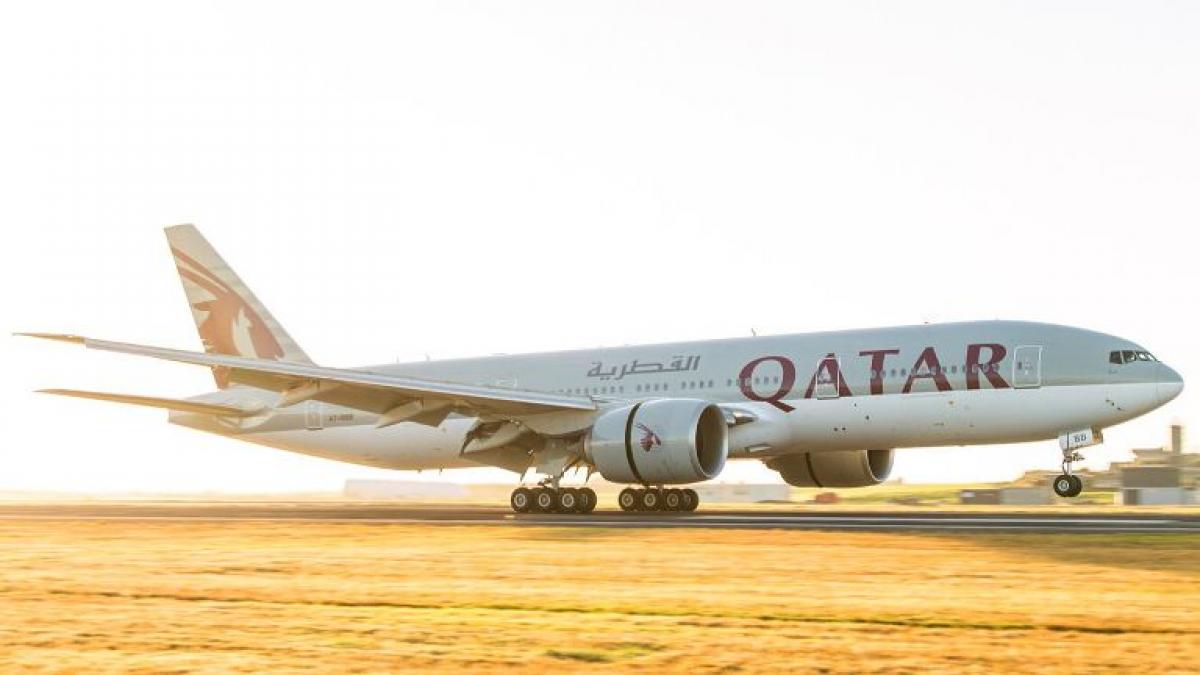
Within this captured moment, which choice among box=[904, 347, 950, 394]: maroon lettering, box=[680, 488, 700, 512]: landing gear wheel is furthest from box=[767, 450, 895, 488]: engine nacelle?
box=[904, 347, 950, 394]: maroon lettering

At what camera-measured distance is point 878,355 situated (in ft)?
96.9

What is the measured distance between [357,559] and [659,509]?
50.7 feet

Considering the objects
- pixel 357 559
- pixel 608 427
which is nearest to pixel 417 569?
pixel 357 559

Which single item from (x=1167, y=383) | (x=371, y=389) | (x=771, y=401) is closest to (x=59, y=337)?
(x=371, y=389)

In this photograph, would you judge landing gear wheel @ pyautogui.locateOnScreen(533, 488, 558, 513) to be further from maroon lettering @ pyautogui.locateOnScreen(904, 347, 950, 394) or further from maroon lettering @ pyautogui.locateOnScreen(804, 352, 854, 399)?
maroon lettering @ pyautogui.locateOnScreen(904, 347, 950, 394)

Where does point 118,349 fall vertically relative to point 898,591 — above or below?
above

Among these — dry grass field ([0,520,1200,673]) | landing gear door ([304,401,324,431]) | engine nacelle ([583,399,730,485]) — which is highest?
landing gear door ([304,401,324,431])

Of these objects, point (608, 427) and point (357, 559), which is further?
point (608, 427)

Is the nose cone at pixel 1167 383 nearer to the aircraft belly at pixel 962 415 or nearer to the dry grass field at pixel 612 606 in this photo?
the aircraft belly at pixel 962 415

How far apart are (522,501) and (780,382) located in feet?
20.2

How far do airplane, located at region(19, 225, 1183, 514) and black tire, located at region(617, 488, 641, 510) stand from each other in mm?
25

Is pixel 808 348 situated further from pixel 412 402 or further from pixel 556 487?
pixel 412 402

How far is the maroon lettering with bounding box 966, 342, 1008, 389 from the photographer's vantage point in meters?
28.5

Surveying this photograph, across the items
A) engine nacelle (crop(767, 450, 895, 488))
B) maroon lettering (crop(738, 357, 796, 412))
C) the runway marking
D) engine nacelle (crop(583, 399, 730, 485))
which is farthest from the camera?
engine nacelle (crop(767, 450, 895, 488))
